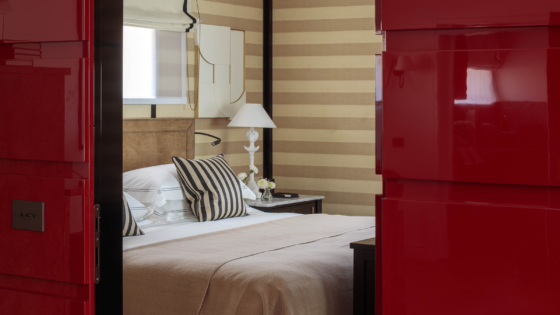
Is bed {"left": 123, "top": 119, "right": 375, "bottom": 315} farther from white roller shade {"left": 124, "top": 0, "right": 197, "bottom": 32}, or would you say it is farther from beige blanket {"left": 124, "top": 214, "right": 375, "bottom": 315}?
white roller shade {"left": 124, "top": 0, "right": 197, "bottom": 32}

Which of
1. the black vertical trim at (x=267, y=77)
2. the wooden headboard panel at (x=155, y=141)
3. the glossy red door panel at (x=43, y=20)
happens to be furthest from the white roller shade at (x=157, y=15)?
the glossy red door panel at (x=43, y=20)

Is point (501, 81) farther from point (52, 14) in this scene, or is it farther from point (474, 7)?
point (52, 14)

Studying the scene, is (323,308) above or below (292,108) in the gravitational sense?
below

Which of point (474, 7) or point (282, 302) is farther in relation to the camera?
point (282, 302)

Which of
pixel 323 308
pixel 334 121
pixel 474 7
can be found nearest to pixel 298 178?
pixel 334 121

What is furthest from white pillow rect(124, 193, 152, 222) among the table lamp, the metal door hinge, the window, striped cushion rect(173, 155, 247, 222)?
the metal door hinge

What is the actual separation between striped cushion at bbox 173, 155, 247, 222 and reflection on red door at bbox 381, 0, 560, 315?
2.75 metres

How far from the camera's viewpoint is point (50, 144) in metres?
1.36

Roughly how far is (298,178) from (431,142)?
177 inches

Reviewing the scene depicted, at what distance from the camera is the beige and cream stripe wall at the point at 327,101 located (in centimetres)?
514

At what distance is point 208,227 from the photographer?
3.47 m

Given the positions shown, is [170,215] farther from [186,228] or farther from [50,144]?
[50,144]

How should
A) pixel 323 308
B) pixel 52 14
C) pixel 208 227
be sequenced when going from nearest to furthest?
pixel 52 14 < pixel 323 308 < pixel 208 227

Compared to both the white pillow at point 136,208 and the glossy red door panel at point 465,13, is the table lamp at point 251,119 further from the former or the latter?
the glossy red door panel at point 465,13
